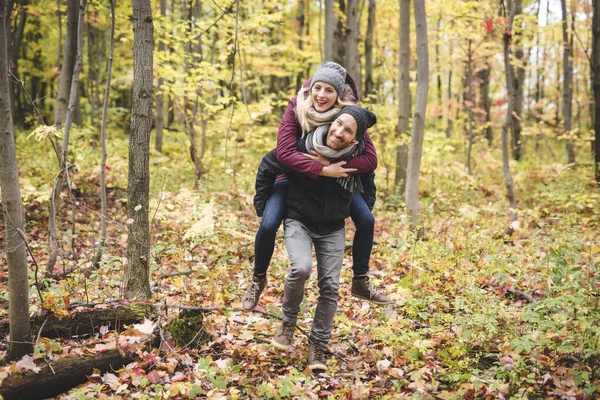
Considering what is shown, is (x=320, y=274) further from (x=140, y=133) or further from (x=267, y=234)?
(x=140, y=133)

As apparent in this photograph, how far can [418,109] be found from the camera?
7125 millimetres

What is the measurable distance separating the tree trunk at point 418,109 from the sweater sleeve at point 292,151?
397 centimetres

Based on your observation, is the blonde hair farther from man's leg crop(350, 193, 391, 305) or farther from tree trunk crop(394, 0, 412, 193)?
tree trunk crop(394, 0, 412, 193)

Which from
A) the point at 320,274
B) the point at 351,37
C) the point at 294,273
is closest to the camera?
the point at 294,273

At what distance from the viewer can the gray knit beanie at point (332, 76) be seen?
3377 mm

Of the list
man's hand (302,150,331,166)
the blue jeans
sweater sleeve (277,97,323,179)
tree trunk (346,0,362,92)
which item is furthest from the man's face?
tree trunk (346,0,362,92)

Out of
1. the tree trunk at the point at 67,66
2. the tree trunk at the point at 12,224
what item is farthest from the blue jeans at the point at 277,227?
the tree trunk at the point at 67,66

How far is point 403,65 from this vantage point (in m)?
10.3

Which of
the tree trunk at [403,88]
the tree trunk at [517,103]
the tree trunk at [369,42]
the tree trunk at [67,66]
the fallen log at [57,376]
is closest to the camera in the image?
the fallen log at [57,376]

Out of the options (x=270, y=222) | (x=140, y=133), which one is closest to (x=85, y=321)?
(x=140, y=133)

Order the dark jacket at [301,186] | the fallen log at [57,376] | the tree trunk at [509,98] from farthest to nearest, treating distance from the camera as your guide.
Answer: the tree trunk at [509,98] < the dark jacket at [301,186] < the fallen log at [57,376]

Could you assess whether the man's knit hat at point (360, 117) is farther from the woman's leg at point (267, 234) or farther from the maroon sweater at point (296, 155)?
the woman's leg at point (267, 234)

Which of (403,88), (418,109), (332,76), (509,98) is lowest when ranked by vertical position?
(332,76)

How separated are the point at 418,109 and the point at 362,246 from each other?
4096 millimetres
